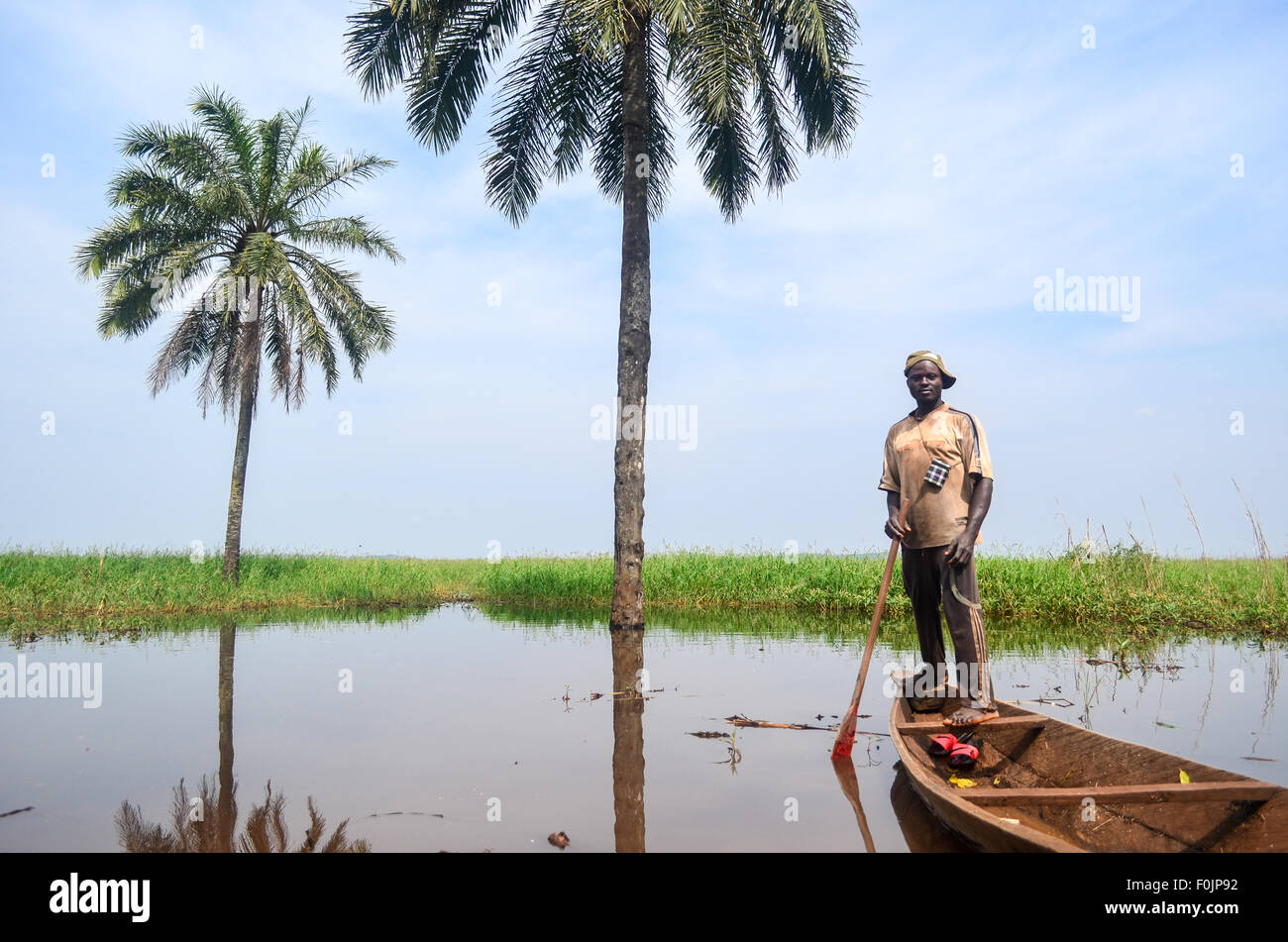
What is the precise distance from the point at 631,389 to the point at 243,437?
46.1 feet

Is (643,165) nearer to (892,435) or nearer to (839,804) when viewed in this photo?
(892,435)

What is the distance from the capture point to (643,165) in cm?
1430

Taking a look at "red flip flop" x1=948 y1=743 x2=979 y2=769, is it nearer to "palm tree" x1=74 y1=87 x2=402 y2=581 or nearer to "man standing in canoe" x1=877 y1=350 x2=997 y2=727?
"man standing in canoe" x1=877 y1=350 x2=997 y2=727

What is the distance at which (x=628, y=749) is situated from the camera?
6.35 meters

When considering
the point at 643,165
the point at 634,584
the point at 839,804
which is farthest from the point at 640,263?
the point at 839,804

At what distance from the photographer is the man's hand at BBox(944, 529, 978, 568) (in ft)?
20.2

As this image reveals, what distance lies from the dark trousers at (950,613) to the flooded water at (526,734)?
2.96 feet

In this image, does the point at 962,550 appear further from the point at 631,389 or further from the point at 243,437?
the point at 243,437

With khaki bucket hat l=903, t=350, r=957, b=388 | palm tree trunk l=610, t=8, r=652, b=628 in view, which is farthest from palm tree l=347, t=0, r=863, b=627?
khaki bucket hat l=903, t=350, r=957, b=388

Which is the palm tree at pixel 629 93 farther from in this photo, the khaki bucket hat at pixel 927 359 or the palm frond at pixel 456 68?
the khaki bucket hat at pixel 927 359

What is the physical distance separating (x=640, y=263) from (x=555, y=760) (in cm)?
1011

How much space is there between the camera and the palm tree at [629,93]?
13375 millimetres

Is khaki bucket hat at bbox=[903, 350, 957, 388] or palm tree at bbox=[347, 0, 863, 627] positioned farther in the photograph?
palm tree at bbox=[347, 0, 863, 627]

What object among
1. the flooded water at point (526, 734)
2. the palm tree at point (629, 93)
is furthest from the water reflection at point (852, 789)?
the palm tree at point (629, 93)
